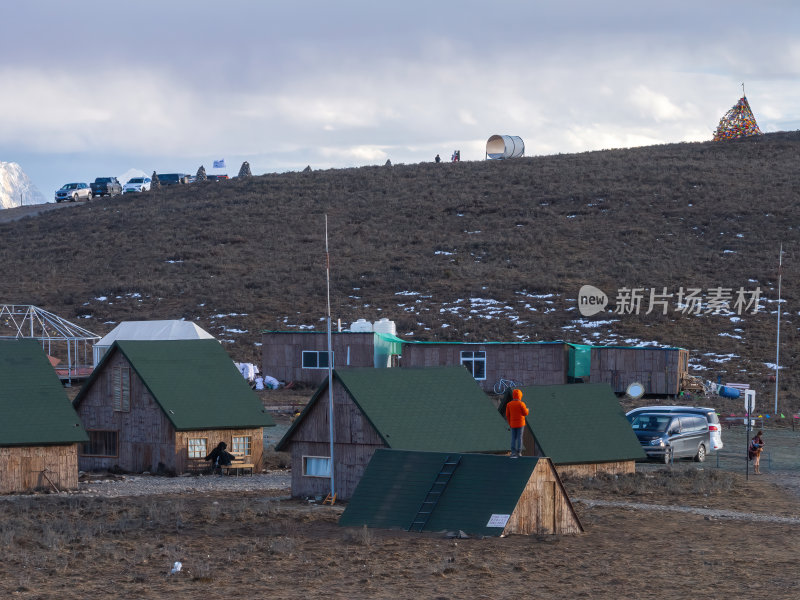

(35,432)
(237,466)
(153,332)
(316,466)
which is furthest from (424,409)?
(153,332)

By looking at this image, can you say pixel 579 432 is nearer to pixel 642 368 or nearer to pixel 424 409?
pixel 424 409

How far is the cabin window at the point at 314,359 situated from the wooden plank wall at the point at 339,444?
26666mm

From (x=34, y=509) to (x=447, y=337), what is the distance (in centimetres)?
4275

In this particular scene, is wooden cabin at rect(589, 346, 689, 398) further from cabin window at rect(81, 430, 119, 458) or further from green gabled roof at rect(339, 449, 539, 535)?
green gabled roof at rect(339, 449, 539, 535)

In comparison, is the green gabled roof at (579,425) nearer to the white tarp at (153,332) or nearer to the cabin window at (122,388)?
the cabin window at (122,388)

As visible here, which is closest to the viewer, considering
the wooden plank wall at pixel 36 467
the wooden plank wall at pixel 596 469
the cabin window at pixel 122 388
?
the wooden plank wall at pixel 36 467

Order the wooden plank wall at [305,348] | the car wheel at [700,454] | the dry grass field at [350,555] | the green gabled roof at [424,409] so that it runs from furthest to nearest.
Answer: the wooden plank wall at [305,348], the car wheel at [700,454], the green gabled roof at [424,409], the dry grass field at [350,555]

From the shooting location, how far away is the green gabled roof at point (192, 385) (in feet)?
105

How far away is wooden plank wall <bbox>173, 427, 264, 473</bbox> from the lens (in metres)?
31.9

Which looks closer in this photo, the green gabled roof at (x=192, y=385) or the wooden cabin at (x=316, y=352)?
the green gabled roof at (x=192, y=385)

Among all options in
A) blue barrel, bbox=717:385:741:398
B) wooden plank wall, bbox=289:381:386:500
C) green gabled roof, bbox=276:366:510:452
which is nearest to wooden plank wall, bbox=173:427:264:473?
green gabled roof, bbox=276:366:510:452

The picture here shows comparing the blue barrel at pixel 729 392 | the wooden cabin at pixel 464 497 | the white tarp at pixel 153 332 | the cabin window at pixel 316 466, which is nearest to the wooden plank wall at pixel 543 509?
the wooden cabin at pixel 464 497

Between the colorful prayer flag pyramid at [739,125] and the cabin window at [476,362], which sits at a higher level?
the colorful prayer flag pyramid at [739,125]

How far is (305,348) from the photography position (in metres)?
54.4
